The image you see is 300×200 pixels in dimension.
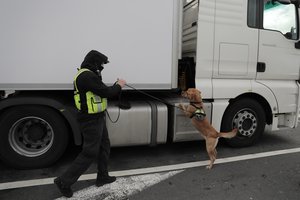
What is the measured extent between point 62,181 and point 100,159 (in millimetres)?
562

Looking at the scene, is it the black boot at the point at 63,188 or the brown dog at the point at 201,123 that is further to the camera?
the brown dog at the point at 201,123

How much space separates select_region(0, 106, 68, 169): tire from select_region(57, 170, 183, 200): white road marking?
95cm

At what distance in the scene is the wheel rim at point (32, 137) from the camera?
4.05 meters

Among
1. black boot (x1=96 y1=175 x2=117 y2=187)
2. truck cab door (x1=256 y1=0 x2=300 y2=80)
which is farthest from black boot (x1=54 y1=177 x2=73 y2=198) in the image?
truck cab door (x1=256 y1=0 x2=300 y2=80)

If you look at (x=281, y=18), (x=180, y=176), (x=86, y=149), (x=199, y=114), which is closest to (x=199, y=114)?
(x=199, y=114)

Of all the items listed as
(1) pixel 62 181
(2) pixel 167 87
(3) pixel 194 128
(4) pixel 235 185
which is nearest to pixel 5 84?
(1) pixel 62 181

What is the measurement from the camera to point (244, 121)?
17.0ft

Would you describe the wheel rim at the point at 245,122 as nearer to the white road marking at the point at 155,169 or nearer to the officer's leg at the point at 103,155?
the white road marking at the point at 155,169

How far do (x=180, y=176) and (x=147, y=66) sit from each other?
1.65 metres

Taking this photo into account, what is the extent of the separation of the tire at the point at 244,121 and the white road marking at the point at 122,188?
1.59 meters

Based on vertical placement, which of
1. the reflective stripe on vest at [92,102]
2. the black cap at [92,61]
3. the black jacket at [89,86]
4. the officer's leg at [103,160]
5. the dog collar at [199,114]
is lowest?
the officer's leg at [103,160]

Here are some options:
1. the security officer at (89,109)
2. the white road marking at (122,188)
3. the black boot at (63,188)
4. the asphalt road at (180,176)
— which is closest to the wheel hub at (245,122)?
the asphalt road at (180,176)

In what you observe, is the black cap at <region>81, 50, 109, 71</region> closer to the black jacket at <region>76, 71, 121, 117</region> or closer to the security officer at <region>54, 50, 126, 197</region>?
the security officer at <region>54, 50, 126, 197</region>

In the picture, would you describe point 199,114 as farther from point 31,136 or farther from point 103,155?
point 31,136
